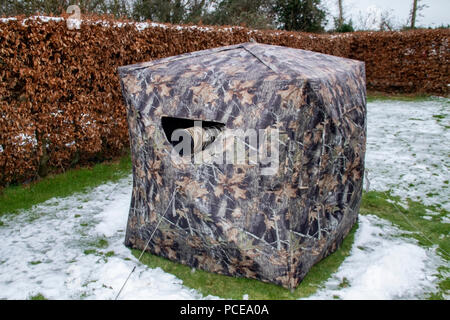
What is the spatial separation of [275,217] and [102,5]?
39.1 feet

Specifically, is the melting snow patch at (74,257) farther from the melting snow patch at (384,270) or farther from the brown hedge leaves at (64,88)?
the melting snow patch at (384,270)

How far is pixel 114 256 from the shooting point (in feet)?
11.9

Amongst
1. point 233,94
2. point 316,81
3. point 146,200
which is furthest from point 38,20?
point 316,81

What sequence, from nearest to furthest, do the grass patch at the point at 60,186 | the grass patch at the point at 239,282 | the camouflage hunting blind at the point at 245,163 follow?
1. the camouflage hunting blind at the point at 245,163
2. the grass patch at the point at 239,282
3. the grass patch at the point at 60,186

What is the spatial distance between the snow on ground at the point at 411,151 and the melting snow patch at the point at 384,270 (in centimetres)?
146

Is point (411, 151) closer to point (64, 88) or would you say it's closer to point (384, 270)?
point (384, 270)

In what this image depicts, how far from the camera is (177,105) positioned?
315 cm

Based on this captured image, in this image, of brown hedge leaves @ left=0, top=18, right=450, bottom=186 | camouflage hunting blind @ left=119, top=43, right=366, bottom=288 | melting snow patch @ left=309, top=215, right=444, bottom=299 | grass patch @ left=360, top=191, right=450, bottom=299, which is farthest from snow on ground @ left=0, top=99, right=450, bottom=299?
brown hedge leaves @ left=0, top=18, right=450, bottom=186

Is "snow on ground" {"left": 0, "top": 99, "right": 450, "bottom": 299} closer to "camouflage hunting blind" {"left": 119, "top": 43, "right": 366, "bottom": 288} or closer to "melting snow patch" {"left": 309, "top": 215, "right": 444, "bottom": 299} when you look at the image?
"melting snow patch" {"left": 309, "top": 215, "right": 444, "bottom": 299}

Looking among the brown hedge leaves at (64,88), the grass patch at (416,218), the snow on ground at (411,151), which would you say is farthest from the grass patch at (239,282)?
the brown hedge leaves at (64,88)

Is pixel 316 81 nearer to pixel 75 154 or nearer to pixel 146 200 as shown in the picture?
pixel 146 200

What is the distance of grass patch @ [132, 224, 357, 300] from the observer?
301cm

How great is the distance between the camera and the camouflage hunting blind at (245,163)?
284cm

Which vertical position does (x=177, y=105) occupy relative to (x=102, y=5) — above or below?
below
